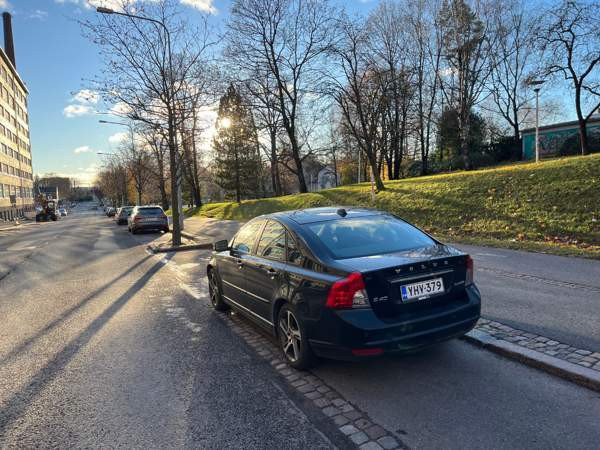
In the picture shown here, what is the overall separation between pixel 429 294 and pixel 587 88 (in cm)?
2535

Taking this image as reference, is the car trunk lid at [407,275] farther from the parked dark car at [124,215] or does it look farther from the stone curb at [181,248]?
the parked dark car at [124,215]

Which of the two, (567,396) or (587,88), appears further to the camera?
(587,88)

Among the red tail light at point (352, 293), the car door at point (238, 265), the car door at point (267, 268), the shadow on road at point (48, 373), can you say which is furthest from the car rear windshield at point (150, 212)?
the red tail light at point (352, 293)

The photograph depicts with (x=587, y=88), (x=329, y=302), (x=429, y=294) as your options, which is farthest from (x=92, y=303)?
(x=587, y=88)

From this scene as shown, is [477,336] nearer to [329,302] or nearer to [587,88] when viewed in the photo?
[329,302]

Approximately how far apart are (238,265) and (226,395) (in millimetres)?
1981

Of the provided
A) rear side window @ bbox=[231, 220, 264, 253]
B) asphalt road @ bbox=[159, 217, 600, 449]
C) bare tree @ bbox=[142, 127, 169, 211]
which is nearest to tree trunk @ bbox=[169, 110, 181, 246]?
bare tree @ bbox=[142, 127, 169, 211]

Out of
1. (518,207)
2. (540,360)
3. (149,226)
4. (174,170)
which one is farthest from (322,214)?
(149,226)

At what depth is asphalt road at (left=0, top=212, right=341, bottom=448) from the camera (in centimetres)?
315

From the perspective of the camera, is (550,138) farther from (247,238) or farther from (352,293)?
(352,293)

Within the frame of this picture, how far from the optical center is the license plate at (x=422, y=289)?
366 cm

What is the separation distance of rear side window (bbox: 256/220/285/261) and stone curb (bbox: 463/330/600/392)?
7.36 feet

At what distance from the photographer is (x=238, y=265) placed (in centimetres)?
544

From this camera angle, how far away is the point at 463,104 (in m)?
29.8
